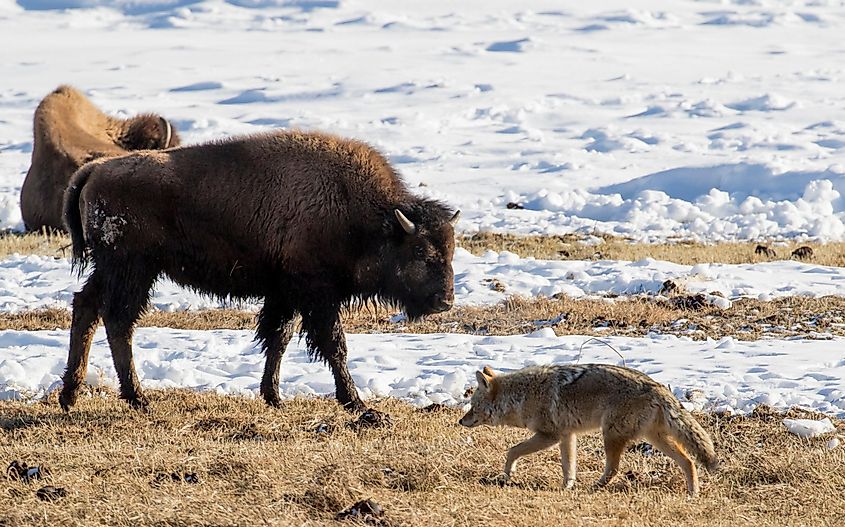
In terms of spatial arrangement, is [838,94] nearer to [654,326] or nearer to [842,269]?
[842,269]

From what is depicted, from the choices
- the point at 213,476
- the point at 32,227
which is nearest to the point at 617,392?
the point at 213,476

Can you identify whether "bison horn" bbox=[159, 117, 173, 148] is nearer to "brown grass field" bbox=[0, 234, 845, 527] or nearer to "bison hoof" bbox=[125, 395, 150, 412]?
"brown grass field" bbox=[0, 234, 845, 527]

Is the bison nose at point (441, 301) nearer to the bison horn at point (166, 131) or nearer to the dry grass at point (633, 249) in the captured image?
the dry grass at point (633, 249)

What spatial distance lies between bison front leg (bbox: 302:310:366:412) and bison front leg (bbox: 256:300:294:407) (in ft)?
0.98

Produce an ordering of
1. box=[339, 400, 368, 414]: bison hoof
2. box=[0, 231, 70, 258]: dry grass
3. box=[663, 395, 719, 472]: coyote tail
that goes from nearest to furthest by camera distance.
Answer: box=[663, 395, 719, 472]: coyote tail → box=[339, 400, 368, 414]: bison hoof → box=[0, 231, 70, 258]: dry grass

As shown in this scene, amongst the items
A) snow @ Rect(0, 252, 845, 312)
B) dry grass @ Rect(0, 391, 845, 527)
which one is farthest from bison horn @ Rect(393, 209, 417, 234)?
snow @ Rect(0, 252, 845, 312)

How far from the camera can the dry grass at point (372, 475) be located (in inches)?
264

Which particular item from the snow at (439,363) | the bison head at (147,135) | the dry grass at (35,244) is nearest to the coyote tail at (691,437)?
the snow at (439,363)

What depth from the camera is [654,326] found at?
13359mm

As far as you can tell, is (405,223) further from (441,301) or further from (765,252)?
(765,252)

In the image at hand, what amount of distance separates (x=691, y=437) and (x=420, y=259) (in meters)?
3.59

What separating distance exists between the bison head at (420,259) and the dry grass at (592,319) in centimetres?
268

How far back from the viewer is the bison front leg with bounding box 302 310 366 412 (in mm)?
10109

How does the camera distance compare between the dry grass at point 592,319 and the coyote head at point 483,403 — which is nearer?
the coyote head at point 483,403
